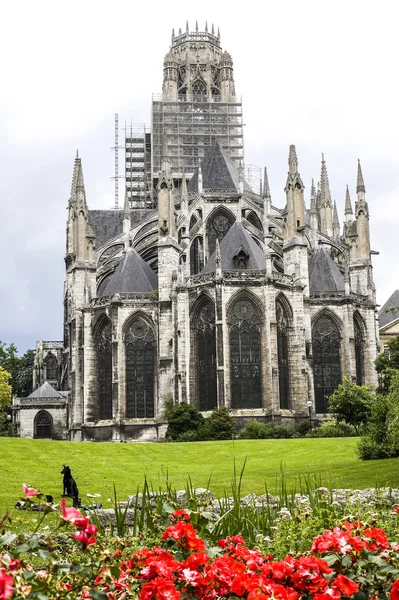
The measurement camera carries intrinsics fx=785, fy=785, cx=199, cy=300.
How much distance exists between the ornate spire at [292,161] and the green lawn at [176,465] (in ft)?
74.4

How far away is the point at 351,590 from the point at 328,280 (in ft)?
157

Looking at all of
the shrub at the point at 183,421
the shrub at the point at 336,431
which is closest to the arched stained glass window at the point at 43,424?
the shrub at the point at 183,421

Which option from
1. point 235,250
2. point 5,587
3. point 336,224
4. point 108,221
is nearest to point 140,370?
point 235,250

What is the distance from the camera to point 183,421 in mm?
42469

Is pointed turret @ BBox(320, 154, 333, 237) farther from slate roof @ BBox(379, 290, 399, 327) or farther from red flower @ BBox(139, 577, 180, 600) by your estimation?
red flower @ BBox(139, 577, 180, 600)

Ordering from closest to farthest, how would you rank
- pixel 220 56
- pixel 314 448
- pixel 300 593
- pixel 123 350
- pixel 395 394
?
pixel 300 593
pixel 395 394
pixel 314 448
pixel 123 350
pixel 220 56

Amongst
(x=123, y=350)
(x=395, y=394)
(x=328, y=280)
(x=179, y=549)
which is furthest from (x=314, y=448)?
(x=179, y=549)

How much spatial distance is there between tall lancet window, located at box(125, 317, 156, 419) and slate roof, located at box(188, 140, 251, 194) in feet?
42.6

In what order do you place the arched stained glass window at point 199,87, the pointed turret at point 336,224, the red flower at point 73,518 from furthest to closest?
the arched stained glass window at point 199,87 < the pointed turret at point 336,224 < the red flower at point 73,518

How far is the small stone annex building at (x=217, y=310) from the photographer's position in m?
45.4

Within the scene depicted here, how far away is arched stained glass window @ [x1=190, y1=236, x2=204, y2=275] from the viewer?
5350 cm

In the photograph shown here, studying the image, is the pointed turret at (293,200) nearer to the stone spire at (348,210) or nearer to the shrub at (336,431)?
the stone spire at (348,210)

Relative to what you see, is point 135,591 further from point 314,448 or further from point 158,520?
point 314,448

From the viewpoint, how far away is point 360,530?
19.1 feet
